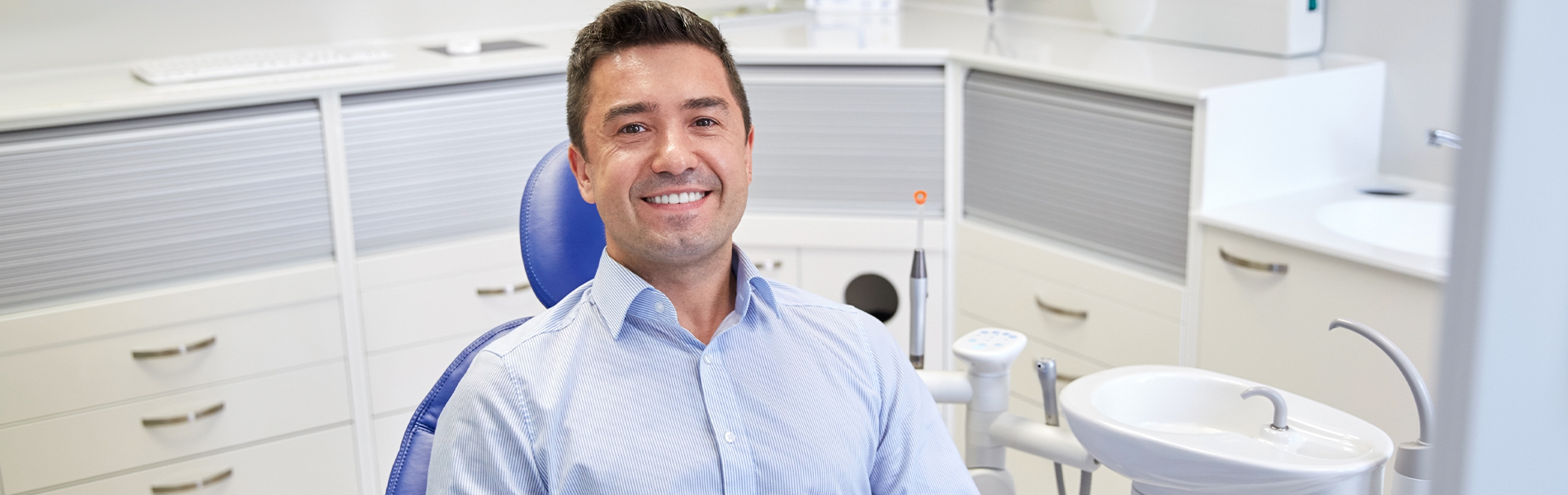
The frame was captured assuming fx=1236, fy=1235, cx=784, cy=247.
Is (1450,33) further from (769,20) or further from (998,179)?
(769,20)

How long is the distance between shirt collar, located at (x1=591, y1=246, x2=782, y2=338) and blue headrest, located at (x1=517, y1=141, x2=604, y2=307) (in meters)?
0.32

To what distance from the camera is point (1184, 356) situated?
2.31 meters

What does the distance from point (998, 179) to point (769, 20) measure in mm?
880

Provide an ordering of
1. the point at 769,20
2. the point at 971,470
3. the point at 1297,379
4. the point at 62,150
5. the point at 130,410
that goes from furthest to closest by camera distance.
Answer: the point at 769,20 < the point at 130,410 < the point at 62,150 < the point at 1297,379 < the point at 971,470

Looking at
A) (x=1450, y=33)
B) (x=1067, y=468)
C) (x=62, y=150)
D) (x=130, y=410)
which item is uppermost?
(x=1450, y=33)

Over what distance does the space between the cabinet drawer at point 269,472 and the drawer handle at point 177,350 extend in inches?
9.2

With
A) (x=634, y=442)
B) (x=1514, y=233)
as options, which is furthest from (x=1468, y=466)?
(x=634, y=442)

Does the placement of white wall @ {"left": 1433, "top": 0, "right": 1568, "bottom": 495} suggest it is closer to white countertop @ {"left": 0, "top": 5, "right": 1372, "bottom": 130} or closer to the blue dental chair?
the blue dental chair

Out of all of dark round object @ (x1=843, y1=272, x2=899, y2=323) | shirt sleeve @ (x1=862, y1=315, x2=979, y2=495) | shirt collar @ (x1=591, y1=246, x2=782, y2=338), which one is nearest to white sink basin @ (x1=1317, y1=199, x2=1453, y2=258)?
dark round object @ (x1=843, y1=272, x2=899, y2=323)

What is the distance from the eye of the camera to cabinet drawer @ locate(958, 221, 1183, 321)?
2.33 meters

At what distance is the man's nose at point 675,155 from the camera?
4.11ft

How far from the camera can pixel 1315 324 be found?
204cm

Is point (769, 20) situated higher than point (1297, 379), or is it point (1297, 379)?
point (769, 20)

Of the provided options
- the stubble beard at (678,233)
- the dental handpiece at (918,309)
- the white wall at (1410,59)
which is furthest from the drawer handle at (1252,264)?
the stubble beard at (678,233)
